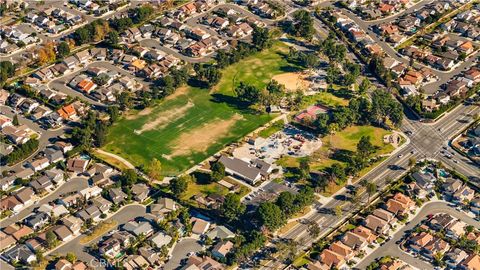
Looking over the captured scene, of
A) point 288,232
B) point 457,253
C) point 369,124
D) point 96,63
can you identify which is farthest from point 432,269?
point 96,63

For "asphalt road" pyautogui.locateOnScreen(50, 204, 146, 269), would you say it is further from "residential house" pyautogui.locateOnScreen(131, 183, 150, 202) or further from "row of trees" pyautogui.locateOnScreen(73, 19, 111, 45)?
"row of trees" pyautogui.locateOnScreen(73, 19, 111, 45)

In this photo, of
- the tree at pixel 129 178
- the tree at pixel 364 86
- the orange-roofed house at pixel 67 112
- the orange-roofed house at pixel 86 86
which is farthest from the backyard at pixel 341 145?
the orange-roofed house at pixel 86 86

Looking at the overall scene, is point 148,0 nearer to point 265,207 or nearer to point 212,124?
point 212,124

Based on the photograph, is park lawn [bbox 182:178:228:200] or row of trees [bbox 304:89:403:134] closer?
park lawn [bbox 182:178:228:200]

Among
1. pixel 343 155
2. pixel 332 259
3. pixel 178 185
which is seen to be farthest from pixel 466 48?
pixel 178 185

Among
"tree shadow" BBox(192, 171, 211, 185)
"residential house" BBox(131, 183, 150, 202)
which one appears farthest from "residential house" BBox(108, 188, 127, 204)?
"tree shadow" BBox(192, 171, 211, 185)

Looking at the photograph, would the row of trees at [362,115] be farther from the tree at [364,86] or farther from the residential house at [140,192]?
the residential house at [140,192]
